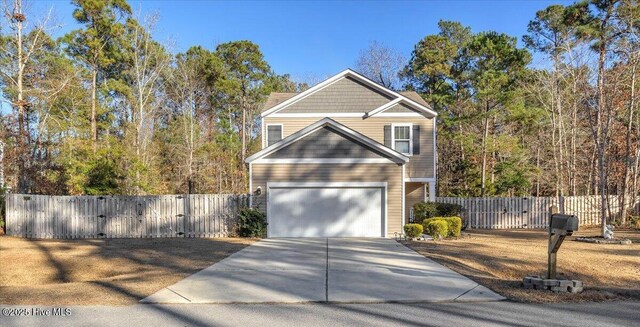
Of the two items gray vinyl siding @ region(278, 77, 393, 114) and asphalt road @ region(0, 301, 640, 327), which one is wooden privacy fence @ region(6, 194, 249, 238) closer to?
gray vinyl siding @ region(278, 77, 393, 114)

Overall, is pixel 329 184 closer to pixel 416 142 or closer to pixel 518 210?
pixel 416 142

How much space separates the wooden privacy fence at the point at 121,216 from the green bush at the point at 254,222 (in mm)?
974

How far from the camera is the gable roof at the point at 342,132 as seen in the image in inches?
610

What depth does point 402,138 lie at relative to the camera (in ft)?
62.9

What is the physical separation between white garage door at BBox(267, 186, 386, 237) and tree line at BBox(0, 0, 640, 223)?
705 cm

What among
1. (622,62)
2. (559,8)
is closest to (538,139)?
(559,8)

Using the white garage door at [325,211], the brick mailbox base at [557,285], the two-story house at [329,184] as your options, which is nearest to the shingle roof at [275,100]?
the two-story house at [329,184]

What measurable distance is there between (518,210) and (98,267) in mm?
18655

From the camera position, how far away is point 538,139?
98.0 feet

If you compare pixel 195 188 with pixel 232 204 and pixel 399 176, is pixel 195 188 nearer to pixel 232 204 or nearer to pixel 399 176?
pixel 232 204

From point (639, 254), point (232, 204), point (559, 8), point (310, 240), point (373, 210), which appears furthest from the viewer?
point (559, 8)

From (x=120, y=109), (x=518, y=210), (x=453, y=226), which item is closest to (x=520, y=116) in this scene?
(x=518, y=210)

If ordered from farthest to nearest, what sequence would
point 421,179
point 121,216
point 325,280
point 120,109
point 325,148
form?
point 120,109 < point 421,179 < point 121,216 < point 325,148 < point 325,280

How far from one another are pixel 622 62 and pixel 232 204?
1603cm
